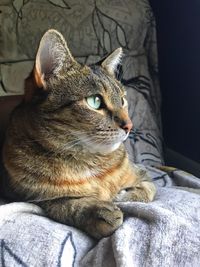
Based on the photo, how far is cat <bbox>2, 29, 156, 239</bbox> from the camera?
113 cm

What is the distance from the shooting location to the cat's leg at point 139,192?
124 centimetres

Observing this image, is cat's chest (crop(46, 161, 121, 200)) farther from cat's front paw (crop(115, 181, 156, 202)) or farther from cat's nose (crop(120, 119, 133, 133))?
cat's nose (crop(120, 119, 133, 133))

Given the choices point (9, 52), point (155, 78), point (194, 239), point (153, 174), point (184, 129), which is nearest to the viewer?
point (194, 239)

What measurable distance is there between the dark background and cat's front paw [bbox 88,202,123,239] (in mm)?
1076

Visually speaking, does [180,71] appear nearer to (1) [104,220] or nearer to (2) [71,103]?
(2) [71,103]

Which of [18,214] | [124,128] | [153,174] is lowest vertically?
[153,174]

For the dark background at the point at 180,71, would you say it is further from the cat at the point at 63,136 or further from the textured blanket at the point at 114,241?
the textured blanket at the point at 114,241

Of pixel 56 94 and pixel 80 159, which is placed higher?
pixel 56 94

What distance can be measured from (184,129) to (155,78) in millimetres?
301

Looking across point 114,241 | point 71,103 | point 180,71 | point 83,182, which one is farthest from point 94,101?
point 180,71

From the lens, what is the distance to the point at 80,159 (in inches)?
46.5

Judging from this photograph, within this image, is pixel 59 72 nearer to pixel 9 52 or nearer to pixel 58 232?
pixel 58 232

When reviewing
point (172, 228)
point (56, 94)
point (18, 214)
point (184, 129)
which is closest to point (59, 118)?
point (56, 94)

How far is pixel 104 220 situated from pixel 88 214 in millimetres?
49
